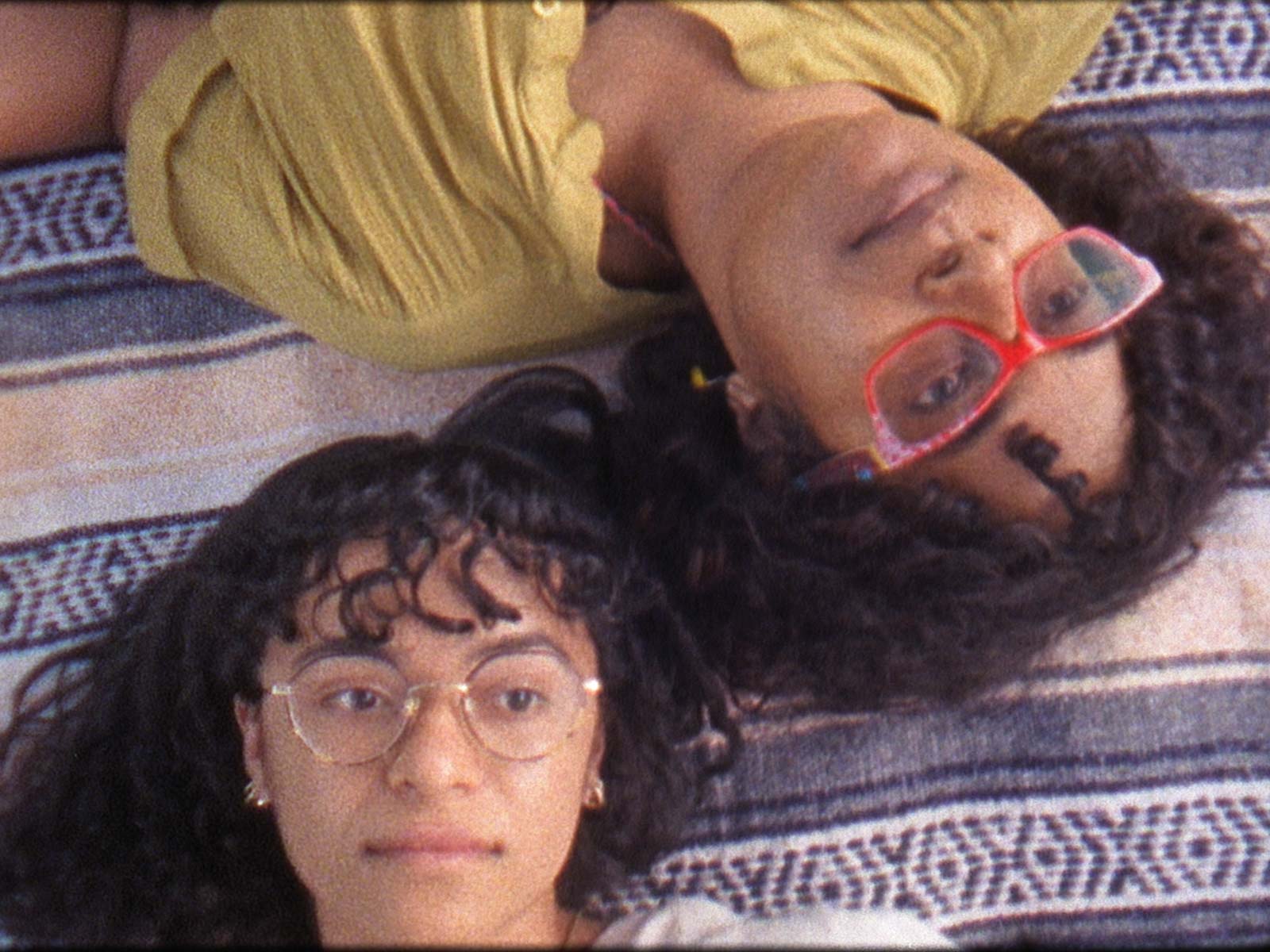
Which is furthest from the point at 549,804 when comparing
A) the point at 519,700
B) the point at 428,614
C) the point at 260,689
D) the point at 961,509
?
the point at 961,509

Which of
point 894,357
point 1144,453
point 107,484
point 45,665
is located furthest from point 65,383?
point 1144,453

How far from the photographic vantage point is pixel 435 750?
1.06m

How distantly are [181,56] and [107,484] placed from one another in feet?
1.62

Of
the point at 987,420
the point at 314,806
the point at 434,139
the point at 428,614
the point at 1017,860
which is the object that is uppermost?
the point at 434,139

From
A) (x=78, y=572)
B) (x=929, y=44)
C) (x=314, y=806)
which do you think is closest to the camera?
(x=314, y=806)

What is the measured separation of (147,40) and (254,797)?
0.83 m

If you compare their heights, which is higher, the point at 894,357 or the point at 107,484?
the point at 894,357

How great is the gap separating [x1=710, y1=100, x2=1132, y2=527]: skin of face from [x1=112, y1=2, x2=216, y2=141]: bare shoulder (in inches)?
25.5

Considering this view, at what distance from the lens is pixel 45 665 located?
1399 mm

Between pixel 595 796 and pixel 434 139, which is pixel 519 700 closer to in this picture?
pixel 595 796

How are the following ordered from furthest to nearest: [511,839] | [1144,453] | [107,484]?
[107,484] < [1144,453] < [511,839]

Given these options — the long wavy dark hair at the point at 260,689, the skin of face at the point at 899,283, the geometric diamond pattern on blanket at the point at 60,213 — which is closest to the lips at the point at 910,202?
the skin of face at the point at 899,283

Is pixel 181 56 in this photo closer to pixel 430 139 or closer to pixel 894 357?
pixel 430 139

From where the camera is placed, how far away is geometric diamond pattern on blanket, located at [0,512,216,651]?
144 cm
